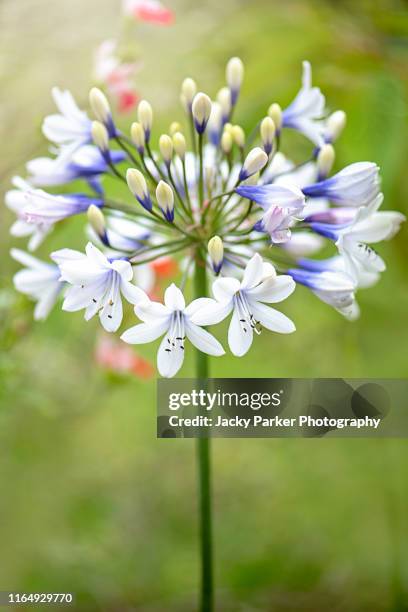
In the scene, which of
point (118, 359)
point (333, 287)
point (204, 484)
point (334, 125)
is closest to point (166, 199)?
point (333, 287)

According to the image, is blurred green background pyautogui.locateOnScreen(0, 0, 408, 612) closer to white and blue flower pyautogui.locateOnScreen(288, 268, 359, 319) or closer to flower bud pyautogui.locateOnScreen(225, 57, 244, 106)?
flower bud pyautogui.locateOnScreen(225, 57, 244, 106)

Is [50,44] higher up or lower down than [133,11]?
higher up

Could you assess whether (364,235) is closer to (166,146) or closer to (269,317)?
(269,317)

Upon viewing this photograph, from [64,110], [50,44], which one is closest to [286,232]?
[64,110]

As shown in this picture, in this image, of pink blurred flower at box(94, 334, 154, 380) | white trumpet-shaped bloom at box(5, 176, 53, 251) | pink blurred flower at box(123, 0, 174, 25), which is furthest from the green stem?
pink blurred flower at box(123, 0, 174, 25)

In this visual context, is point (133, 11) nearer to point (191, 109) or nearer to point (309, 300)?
point (191, 109)

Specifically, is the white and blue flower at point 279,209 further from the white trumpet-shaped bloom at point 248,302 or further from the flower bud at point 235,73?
the flower bud at point 235,73

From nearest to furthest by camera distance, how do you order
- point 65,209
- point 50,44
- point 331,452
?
1. point 65,209
2. point 50,44
3. point 331,452
